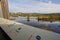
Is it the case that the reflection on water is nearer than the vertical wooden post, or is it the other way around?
the reflection on water

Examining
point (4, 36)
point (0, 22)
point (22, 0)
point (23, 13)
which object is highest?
point (22, 0)

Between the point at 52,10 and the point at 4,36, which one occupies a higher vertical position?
the point at 52,10

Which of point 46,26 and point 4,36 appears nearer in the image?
point 46,26

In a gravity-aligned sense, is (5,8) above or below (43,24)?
above

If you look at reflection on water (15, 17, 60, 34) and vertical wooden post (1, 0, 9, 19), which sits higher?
vertical wooden post (1, 0, 9, 19)

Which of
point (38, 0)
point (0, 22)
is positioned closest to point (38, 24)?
point (38, 0)

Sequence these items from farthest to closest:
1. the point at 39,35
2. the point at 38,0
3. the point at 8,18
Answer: the point at 8,18 < the point at 38,0 < the point at 39,35

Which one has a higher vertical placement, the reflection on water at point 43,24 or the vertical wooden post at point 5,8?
the vertical wooden post at point 5,8

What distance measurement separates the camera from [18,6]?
73.7 inches

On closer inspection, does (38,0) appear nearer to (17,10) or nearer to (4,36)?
(17,10)

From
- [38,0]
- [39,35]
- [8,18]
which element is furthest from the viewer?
[8,18]

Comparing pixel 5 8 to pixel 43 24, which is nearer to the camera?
pixel 43 24

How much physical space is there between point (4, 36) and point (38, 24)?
1.86 feet

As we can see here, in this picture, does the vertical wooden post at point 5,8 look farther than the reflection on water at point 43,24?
Yes
